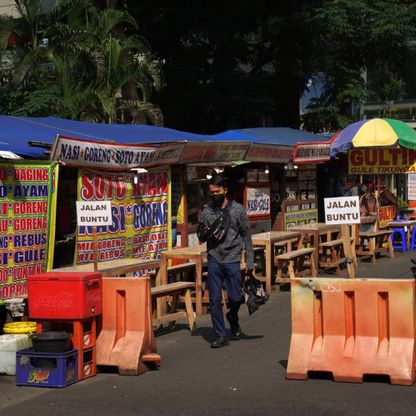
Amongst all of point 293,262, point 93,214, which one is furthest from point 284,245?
point 93,214

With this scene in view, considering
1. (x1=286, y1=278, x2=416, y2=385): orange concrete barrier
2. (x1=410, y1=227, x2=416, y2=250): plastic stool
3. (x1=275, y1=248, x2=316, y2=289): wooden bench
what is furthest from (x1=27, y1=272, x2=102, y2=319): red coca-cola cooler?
(x1=410, y1=227, x2=416, y2=250): plastic stool

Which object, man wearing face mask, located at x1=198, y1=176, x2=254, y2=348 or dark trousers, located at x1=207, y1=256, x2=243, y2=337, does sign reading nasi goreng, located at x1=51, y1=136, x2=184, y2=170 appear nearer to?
man wearing face mask, located at x1=198, y1=176, x2=254, y2=348

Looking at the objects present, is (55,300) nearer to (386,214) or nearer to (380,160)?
(380,160)

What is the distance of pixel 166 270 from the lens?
1195 centimetres

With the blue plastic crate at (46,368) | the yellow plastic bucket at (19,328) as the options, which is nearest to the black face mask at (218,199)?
the yellow plastic bucket at (19,328)

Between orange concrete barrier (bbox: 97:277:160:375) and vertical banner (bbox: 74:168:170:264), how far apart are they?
8.68 ft

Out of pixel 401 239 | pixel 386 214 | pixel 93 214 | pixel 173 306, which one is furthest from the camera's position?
pixel 386 214

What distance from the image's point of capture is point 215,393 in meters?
7.64

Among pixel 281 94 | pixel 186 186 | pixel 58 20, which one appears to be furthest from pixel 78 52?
pixel 281 94

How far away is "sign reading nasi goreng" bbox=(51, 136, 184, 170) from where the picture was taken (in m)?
10.6

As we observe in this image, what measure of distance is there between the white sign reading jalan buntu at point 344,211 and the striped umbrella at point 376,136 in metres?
9.63

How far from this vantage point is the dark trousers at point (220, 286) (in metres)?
9.70

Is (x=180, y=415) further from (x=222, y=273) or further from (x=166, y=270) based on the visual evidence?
(x=166, y=270)

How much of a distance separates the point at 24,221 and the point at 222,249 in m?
2.50
